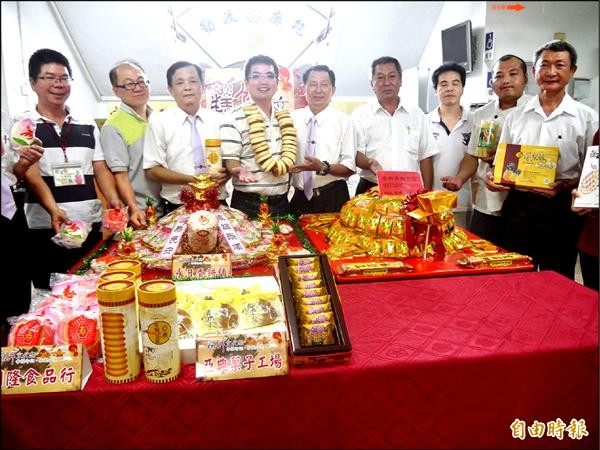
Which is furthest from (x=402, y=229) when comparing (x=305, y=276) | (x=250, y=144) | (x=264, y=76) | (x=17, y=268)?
(x=17, y=268)

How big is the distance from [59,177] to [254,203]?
85 cm

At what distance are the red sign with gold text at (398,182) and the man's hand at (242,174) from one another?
56 cm

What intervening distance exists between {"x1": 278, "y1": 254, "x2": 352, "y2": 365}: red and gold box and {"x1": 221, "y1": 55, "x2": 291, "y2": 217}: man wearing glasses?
2.97 ft

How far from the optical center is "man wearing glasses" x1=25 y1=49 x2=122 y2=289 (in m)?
1.83

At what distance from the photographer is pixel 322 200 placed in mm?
2389

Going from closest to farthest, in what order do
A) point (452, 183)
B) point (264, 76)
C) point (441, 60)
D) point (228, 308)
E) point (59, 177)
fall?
1. point (228, 308)
2. point (441, 60)
3. point (59, 177)
4. point (264, 76)
5. point (452, 183)

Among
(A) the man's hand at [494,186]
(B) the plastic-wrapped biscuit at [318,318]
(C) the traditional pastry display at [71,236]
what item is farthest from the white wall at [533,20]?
(C) the traditional pastry display at [71,236]

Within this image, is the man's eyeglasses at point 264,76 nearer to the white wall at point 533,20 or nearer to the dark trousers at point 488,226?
the white wall at point 533,20

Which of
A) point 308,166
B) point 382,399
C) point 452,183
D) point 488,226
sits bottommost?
point 382,399

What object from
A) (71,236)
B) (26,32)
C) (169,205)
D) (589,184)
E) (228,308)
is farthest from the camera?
(169,205)

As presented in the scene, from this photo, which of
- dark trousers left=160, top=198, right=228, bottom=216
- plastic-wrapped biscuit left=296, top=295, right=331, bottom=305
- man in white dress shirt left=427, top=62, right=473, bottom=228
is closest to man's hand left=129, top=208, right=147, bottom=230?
dark trousers left=160, top=198, right=228, bottom=216

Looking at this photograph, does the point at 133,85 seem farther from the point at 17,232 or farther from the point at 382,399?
the point at 382,399

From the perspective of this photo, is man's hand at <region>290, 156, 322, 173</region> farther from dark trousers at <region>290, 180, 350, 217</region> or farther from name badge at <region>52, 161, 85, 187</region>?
name badge at <region>52, 161, 85, 187</region>

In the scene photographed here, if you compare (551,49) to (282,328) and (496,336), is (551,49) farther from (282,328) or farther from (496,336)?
(282,328)
